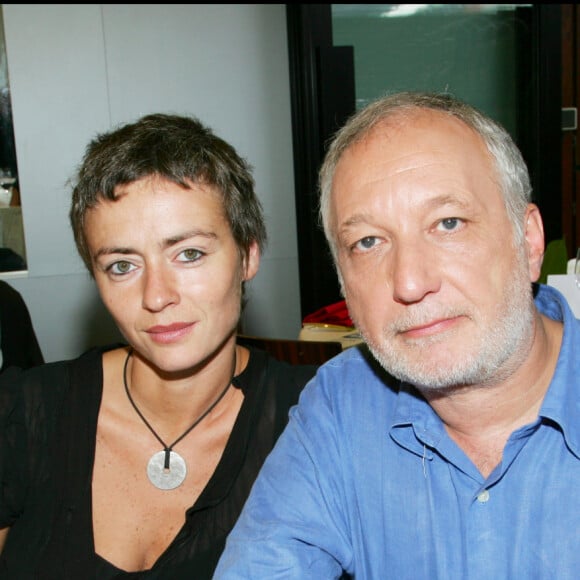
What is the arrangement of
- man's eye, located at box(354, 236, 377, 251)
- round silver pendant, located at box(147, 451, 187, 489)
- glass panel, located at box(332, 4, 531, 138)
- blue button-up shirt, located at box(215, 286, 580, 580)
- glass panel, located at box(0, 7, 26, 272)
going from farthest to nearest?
1. glass panel, located at box(332, 4, 531, 138)
2. glass panel, located at box(0, 7, 26, 272)
3. round silver pendant, located at box(147, 451, 187, 489)
4. man's eye, located at box(354, 236, 377, 251)
5. blue button-up shirt, located at box(215, 286, 580, 580)

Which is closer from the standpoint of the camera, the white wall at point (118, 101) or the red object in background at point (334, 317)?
the red object in background at point (334, 317)

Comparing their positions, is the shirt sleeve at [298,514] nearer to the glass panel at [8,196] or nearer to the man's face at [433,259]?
the man's face at [433,259]

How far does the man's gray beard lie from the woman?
19.5 inches

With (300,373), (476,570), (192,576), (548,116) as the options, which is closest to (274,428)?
(300,373)

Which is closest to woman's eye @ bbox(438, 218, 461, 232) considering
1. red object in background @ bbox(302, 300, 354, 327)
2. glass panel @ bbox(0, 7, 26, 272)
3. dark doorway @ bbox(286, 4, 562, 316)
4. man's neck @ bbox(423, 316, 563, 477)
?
man's neck @ bbox(423, 316, 563, 477)

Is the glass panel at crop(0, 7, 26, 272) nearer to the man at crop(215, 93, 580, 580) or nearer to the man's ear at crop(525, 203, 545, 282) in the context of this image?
the man at crop(215, 93, 580, 580)

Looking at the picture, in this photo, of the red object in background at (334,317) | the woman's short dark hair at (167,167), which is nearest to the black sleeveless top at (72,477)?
the woman's short dark hair at (167,167)

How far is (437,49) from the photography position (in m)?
4.30

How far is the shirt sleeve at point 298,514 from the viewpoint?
3.92 feet

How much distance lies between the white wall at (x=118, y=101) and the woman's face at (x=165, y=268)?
→ 8.13 ft

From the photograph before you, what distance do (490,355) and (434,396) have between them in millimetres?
152

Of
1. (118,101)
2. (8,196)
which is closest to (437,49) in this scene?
(118,101)

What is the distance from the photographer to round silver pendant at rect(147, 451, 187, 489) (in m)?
1.63

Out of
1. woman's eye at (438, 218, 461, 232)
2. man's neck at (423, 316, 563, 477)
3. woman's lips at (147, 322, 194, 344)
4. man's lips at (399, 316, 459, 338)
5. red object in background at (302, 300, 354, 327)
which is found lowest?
red object in background at (302, 300, 354, 327)
